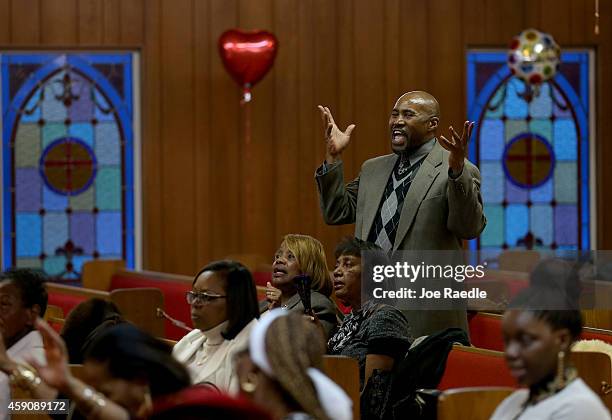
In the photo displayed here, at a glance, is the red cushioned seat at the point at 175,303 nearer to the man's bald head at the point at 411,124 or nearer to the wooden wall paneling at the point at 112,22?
the man's bald head at the point at 411,124

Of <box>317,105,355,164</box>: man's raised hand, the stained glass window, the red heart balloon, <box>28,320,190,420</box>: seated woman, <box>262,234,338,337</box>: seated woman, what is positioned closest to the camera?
<box>28,320,190,420</box>: seated woman

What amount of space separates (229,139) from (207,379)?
5.15 meters

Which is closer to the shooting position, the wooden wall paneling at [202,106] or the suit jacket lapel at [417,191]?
the suit jacket lapel at [417,191]

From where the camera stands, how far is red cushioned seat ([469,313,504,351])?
4.45 m

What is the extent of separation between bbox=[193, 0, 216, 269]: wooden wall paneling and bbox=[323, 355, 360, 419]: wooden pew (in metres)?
5.08

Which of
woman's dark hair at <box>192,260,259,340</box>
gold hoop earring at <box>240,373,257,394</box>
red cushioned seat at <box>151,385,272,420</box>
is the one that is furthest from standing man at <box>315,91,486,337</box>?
red cushioned seat at <box>151,385,272,420</box>

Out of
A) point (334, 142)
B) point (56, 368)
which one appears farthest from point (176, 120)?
point (56, 368)

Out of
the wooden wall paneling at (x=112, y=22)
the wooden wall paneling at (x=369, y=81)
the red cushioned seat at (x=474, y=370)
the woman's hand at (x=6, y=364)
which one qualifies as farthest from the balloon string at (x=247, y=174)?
the woman's hand at (x=6, y=364)

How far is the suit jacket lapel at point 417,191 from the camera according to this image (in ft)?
13.7

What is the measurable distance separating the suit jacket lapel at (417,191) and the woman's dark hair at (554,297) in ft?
4.68

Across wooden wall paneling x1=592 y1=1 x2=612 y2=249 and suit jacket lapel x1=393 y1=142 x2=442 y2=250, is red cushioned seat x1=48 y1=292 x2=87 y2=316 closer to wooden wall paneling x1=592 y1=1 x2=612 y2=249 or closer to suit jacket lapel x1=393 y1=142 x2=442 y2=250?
suit jacket lapel x1=393 y1=142 x2=442 y2=250

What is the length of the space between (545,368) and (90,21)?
6.35 m

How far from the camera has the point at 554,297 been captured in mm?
2418

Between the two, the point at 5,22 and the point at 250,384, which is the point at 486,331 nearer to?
the point at 250,384
